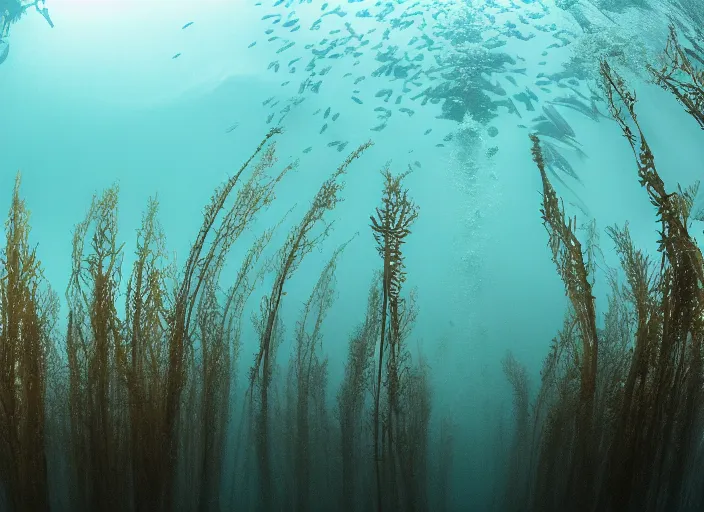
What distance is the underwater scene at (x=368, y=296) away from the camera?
72.5 inches

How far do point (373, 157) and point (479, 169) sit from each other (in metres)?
0.32

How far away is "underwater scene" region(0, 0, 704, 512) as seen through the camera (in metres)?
1.84

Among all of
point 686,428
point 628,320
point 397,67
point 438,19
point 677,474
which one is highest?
point 438,19

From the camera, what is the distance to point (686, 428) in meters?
1.93

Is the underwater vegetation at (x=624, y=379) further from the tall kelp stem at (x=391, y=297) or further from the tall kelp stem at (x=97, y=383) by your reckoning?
the tall kelp stem at (x=97, y=383)

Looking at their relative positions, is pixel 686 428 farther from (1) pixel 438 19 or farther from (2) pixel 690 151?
(1) pixel 438 19

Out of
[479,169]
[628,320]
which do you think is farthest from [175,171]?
[628,320]

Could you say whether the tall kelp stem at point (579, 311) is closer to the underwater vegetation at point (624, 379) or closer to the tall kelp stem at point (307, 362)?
the underwater vegetation at point (624, 379)

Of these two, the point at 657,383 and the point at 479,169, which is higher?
the point at 479,169

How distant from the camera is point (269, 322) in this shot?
185cm

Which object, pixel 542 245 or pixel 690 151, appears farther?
pixel 690 151

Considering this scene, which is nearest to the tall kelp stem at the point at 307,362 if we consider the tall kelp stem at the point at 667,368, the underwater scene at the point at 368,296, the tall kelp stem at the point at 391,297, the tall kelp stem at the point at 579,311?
the underwater scene at the point at 368,296

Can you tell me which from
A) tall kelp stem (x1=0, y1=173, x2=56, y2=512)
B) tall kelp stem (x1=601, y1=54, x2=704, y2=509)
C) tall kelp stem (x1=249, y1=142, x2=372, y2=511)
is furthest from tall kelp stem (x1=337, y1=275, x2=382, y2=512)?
tall kelp stem (x1=0, y1=173, x2=56, y2=512)

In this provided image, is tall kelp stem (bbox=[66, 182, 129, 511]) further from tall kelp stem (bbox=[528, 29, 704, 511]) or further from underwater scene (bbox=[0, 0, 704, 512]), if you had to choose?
tall kelp stem (bbox=[528, 29, 704, 511])
